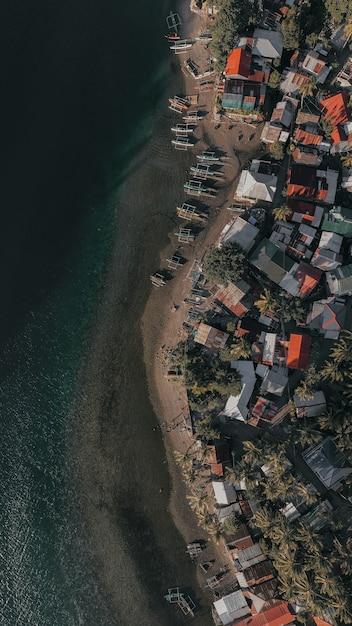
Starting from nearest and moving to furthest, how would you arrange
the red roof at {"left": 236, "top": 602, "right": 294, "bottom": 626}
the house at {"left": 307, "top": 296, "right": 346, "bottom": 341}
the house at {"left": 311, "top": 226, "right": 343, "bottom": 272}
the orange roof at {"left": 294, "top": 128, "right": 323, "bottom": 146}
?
the red roof at {"left": 236, "top": 602, "right": 294, "bottom": 626} < the house at {"left": 307, "top": 296, "right": 346, "bottom": 341} < the house at {"left": 311, "top": 226, "right": 343, "bottom": 272} < the orange roof at {"left": 294, "top": 128, "right": 323, "bottom": 146}

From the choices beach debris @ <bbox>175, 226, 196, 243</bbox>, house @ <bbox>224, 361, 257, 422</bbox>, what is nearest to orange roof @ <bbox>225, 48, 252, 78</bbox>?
beach debris @ <bbox>175, 226, 196, 243</bbox>

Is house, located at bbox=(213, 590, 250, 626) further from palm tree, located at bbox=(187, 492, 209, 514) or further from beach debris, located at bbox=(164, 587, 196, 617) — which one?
palm tree, located at bbox=(187, 492, 209, 514)

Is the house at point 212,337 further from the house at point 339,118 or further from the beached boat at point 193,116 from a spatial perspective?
the house at point 339,118

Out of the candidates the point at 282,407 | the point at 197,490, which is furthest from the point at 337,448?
the point at 197,490

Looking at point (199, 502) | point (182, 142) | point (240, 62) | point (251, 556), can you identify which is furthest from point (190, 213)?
point (251, 556)

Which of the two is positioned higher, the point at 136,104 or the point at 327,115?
the point at 327,115

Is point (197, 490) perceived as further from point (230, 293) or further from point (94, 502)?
point (230, 293)
